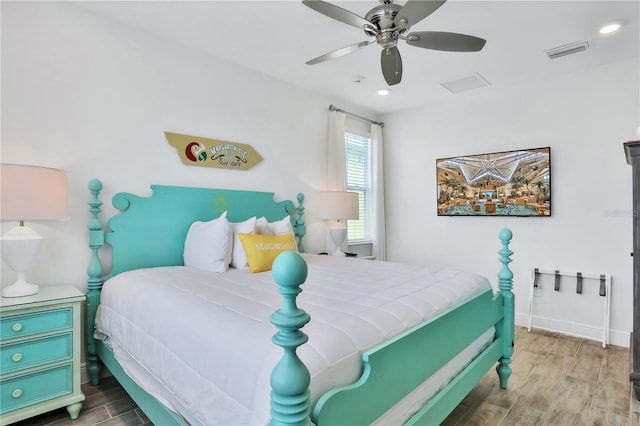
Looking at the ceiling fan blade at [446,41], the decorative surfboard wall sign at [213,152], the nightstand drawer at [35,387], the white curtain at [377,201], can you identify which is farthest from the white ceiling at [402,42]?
the nightstand drawer at [35,387]

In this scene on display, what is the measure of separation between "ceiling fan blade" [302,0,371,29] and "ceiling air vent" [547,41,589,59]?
2048 millimetres

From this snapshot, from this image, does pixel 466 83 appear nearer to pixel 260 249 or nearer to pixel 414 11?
pixel 414 11

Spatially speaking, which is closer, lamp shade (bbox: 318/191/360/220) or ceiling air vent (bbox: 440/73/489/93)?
ceiling air vent (bbox: 440/73/489/93)

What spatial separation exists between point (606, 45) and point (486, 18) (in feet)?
4.14

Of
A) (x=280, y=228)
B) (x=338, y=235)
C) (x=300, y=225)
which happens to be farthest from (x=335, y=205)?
(x=280, y=228)

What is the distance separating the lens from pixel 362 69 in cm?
340

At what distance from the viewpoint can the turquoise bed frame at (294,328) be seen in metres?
0.86

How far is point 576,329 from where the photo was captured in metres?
3.43

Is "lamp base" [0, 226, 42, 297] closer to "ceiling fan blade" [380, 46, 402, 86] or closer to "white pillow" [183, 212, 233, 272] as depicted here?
"white pillow" [183, 212, 233, 272]

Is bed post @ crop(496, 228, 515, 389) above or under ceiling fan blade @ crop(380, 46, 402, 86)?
under

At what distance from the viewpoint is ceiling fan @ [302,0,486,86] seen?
1802 mm

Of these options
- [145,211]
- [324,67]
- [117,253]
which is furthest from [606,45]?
[117,253]

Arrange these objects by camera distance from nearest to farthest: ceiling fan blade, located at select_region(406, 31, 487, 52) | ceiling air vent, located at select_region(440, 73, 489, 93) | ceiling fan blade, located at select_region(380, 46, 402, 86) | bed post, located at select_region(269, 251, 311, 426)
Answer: bed post, located at select_region(269, 251, 311, 426) < ceiling fan blade, located at select_region(406, 31, 487, 52) < ceiling fan blade, located at select_region(380, 46, 402, 86) < ceiling air vent, located at select_region(440, 73, 489, 93)

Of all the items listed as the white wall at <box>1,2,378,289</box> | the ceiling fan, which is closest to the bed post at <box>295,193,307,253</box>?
the white wall at <box>1,2,378,289</box>
